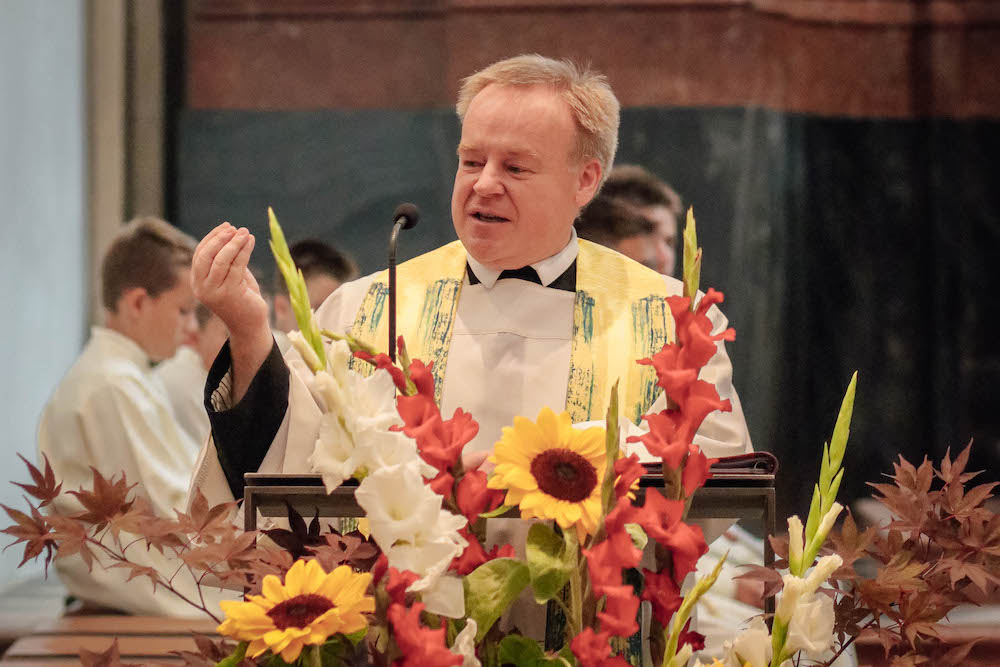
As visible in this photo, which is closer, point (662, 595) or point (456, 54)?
point (662, 595)

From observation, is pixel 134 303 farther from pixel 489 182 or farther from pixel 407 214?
pixel 407 214

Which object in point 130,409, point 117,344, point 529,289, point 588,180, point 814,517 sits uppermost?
point 588,180

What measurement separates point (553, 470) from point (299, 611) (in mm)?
300

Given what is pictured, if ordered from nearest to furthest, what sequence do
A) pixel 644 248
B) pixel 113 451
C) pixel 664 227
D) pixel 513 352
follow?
1. pixel 513 352
2. pixel 644 248
3. pixel 664 227
4. pixel 113 451

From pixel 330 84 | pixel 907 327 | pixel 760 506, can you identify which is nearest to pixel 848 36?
pixel 907 327

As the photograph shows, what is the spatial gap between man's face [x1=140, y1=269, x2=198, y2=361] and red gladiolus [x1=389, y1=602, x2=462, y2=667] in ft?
13.1

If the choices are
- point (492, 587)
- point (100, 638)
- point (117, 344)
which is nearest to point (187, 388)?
point (117, 344)

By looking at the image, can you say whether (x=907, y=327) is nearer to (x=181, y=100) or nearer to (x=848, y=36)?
(x=848, y=36)

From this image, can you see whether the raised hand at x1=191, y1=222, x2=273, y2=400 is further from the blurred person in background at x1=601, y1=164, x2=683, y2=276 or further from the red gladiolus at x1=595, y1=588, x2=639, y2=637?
the blurred person in background at x1=601, y1=164, x2=683, y2=276

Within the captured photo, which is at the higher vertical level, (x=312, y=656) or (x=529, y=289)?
(x=529, y=289)

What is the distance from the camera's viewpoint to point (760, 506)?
61.2 inches

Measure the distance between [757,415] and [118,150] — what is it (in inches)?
142

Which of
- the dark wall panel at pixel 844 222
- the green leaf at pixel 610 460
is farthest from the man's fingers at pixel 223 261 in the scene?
the dark wall panel at pixel 844 222

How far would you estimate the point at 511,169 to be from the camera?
2279mm
